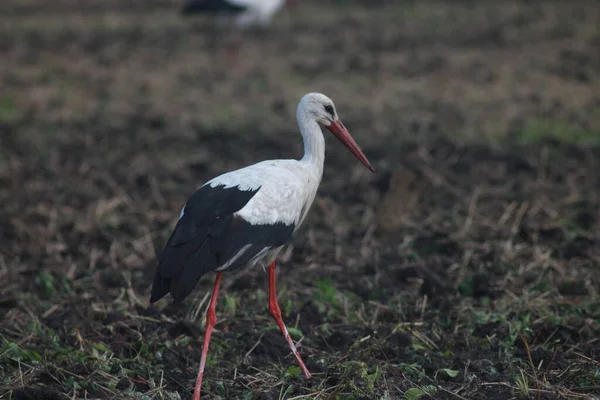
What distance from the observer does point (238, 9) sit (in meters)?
15.4

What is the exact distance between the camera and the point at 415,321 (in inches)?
198

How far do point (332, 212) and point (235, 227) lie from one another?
113 inches

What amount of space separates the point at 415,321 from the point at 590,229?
2.26m

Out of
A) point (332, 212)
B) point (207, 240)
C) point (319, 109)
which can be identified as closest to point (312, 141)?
point (319, 109)

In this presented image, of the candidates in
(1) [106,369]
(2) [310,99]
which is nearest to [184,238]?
(1) [106,369]

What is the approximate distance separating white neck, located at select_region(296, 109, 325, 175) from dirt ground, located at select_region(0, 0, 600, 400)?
36.7 inches

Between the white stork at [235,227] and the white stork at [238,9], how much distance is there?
36.1 feet

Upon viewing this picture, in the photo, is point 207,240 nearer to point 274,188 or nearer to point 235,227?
point 235,227

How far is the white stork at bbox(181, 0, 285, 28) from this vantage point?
15407 millimetres

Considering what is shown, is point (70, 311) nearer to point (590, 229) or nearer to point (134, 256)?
point (134, 256)

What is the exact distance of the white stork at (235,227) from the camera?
4305 millimetres

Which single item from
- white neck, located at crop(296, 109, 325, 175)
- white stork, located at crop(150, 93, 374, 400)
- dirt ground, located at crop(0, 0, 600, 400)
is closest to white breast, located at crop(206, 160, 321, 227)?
white stork, located at crop(150, 93, 374, 400)

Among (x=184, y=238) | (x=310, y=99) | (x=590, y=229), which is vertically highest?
(x=310, y=99)

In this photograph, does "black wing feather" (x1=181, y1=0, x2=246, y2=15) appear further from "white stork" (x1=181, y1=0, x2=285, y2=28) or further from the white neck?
the white neck
